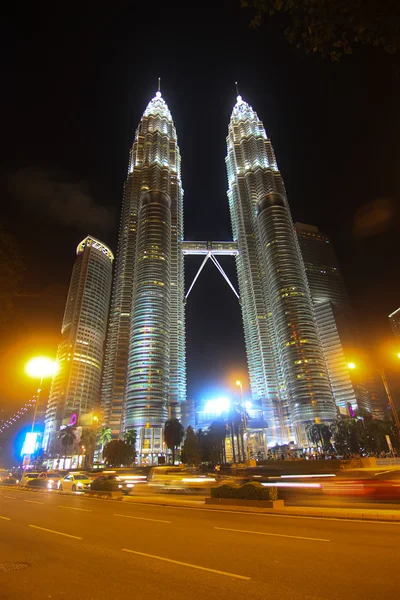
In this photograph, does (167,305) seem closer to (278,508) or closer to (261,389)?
(261,389)

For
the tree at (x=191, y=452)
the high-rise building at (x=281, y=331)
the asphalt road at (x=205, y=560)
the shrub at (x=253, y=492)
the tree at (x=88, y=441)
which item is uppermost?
the high-rise building at (x=281, y=331)

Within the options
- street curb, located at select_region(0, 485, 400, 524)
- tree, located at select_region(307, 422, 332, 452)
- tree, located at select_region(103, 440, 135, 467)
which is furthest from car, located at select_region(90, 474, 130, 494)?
tree, located at select_region(307, 422, 332, 452)

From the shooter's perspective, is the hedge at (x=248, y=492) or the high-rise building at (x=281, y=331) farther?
the high-rise building at (x=281, y=331)

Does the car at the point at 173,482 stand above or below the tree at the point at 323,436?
below

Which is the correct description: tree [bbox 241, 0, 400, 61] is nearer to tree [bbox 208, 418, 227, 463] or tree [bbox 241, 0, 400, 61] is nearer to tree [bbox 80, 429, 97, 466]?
tree [bbox 208, 418, 227, 463]

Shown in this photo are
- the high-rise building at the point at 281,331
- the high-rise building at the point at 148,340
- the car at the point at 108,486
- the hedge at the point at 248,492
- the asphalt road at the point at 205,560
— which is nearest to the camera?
the asphalt road at the point at 205,560

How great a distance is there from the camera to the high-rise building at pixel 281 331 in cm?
14675

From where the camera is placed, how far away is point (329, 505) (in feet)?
51.7

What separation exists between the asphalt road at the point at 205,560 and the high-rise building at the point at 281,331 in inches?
5662

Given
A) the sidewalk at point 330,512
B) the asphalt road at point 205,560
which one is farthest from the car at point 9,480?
the asphalt road at point 205,560

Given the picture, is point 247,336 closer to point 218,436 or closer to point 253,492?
point 218,436

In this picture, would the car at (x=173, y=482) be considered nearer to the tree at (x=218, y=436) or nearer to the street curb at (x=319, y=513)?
the street curb at (x=319, y=513)

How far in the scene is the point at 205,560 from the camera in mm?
8125

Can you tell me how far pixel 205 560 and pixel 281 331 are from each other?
513 feet
